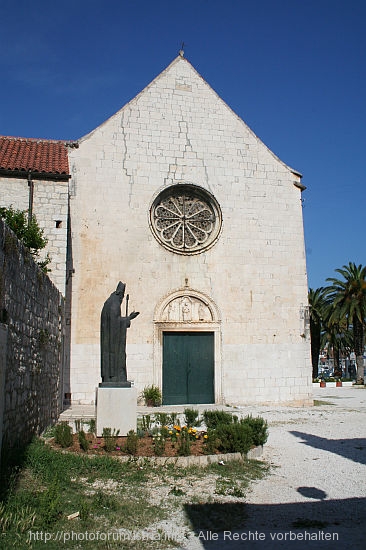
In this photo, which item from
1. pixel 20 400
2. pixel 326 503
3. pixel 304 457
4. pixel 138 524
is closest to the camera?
pixel 138 524

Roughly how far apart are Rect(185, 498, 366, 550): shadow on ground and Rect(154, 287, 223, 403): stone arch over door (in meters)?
11.0

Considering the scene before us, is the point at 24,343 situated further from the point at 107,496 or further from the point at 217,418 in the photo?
the point at 217,418

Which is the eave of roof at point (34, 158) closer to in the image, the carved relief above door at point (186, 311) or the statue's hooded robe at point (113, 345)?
the carved relief above door at point (186, 311)

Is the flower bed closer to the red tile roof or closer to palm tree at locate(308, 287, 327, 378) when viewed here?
the red tile roof

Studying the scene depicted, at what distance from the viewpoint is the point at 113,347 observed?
358 inches

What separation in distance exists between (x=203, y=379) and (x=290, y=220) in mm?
6762

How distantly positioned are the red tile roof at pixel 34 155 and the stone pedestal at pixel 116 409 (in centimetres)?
809

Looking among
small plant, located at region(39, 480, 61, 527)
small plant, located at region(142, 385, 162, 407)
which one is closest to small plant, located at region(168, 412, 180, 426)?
small plant, located at region(39, 480, 61, 527)

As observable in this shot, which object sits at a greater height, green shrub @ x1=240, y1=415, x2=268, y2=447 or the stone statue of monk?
the stone statue of monk

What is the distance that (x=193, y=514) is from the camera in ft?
16.6

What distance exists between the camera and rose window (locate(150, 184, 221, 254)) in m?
17.4

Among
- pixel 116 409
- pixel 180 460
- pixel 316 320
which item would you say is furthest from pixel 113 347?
pixel 316 320

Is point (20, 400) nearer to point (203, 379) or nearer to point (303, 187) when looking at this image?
point (203, 379)

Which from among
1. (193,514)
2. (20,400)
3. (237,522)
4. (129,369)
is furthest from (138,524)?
(129,369)
